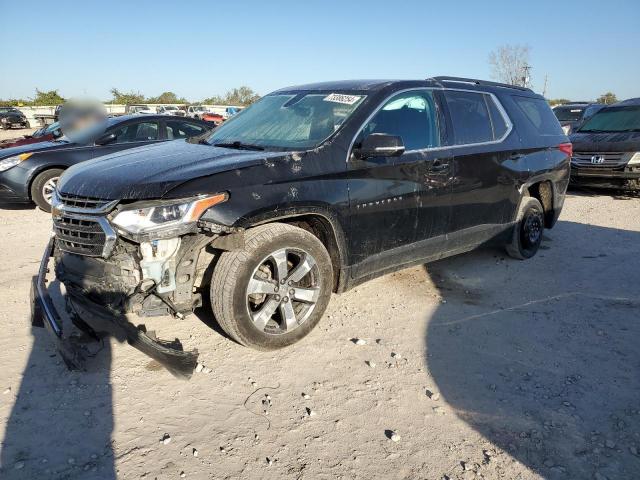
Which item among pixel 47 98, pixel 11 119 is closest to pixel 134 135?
pixel 11 119

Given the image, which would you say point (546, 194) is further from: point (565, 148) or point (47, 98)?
point (47, 98)

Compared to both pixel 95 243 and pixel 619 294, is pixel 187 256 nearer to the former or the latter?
pixel 95 243

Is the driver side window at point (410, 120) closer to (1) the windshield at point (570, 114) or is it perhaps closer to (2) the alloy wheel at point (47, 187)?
(2) the alloy wheel at point (47, 187)

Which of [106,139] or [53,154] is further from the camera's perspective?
[106,139]

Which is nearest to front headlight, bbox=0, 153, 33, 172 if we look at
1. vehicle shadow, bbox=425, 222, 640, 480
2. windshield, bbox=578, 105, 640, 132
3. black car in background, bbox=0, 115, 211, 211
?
black car in background, bbox=0, 115, 211, 211

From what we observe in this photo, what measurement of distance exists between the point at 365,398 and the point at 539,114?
160 inches

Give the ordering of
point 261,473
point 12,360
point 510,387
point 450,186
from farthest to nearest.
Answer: point 450,186, point 12,360, point 510,387, point 261,473

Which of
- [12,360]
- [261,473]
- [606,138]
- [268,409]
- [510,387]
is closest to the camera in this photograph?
[261,473]

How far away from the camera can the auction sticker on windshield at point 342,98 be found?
3740 millimetres

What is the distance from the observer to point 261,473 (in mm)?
2217

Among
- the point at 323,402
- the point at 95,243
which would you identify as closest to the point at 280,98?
the point at 95,243

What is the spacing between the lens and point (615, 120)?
32.6ft

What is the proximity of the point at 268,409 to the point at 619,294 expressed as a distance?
138 inches

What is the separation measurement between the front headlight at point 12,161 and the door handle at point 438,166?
6.28 m
